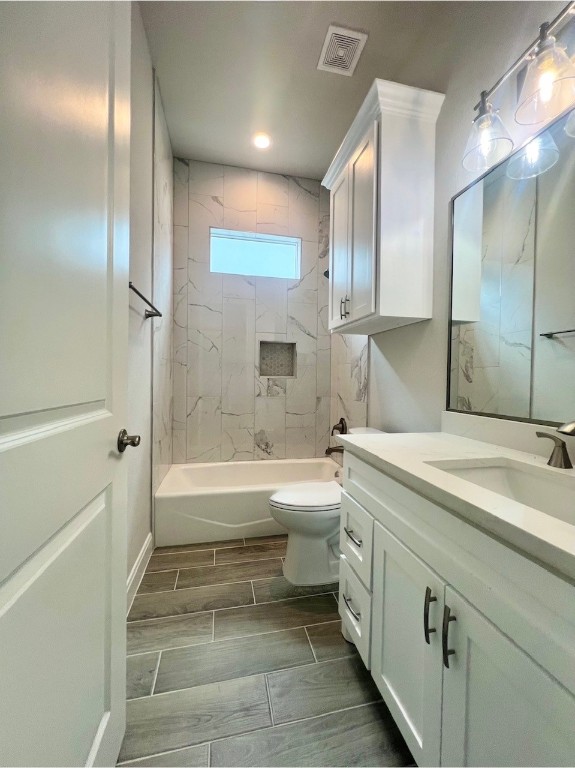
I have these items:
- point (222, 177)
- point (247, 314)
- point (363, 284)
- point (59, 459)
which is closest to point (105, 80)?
point (59, 459)

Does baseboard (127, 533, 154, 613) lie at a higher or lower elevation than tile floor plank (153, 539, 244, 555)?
higher

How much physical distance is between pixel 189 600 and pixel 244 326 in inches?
80.8

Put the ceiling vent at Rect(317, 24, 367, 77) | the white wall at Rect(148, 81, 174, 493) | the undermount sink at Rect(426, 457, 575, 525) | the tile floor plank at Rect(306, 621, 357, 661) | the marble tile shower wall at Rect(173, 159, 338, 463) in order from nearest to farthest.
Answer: the undermount sink at Rect(426, 457, 575, 525), the tile floor plank at Rect(306, 621, 357, 661), the ceiling vent at Rect(317, 24, 367, 77), the white wall at Rect(148, 81, 174, 493), the marble tile shower wall at Rect(173, 159, 338, 463)

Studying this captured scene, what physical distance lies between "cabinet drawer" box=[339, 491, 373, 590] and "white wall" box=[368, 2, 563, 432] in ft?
2.02

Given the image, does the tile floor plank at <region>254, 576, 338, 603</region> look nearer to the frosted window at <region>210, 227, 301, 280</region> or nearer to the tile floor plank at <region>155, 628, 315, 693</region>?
the tile floor plank at <region>155, 628, 315, 693</region>

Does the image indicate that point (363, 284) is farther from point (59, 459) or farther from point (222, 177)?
point (222, 177)

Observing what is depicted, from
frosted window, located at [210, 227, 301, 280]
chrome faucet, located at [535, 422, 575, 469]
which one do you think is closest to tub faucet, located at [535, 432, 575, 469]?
chrome faucet, located at [535, 422, 575, 469]

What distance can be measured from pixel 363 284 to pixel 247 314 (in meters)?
1.45

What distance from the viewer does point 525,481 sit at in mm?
898

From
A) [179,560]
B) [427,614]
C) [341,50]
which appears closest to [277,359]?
[179,560]

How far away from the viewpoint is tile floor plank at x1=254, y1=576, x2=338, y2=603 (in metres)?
1.56

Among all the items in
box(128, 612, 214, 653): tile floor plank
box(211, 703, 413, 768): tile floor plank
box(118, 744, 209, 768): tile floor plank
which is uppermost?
box(211, 703, 413, 768): tile floor plank

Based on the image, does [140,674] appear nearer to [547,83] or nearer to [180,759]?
[180,759]

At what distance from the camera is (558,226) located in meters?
0.93
